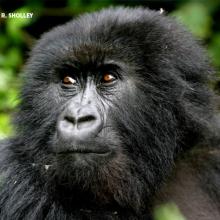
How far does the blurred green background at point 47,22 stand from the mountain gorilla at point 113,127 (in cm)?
158

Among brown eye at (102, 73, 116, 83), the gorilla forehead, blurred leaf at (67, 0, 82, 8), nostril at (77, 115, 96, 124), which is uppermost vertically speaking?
the gorilla forehead

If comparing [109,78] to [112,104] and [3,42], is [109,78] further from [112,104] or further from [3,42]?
[3,42]

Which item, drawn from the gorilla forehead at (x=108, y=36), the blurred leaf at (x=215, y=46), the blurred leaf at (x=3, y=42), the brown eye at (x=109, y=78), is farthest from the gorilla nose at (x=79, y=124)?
the blurred leaf at (x=3, y=42)

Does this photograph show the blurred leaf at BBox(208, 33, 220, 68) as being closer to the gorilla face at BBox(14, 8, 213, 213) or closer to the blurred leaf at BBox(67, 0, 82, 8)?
the blurred leaf at BBox(67, 0, 82, 8)

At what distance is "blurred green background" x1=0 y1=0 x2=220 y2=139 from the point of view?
21.7ft

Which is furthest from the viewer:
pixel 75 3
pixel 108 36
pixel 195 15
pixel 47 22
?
pixel 47 22

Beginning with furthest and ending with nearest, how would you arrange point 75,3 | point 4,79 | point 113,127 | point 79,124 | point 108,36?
point 75,3 < point 4,79 < point 108,36 < point 113,127 < point 79,124

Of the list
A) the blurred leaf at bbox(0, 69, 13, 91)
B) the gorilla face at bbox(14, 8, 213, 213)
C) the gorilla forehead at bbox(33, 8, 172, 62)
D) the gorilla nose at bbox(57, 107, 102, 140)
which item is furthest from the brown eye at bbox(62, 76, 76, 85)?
the blurred leaf at bbox(0, 69, 13, 91)

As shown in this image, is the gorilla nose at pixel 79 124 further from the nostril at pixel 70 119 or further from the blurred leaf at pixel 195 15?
the blurred leaf at pixel 195 15

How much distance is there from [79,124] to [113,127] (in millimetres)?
284

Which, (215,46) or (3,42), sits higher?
(215,46)

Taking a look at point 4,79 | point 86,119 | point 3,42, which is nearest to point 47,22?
point 3,42

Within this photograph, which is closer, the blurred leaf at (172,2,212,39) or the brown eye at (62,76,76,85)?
the brown eye at (62,76,76,85)

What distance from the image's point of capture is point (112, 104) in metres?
4.28
